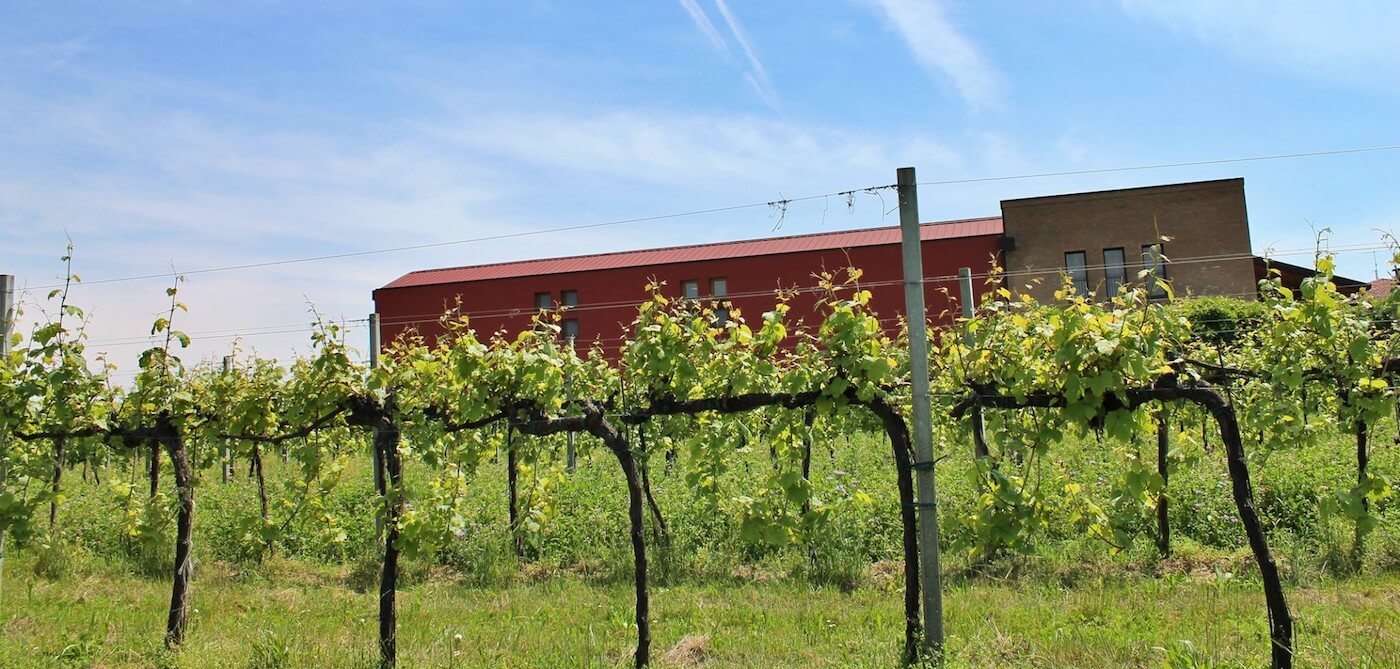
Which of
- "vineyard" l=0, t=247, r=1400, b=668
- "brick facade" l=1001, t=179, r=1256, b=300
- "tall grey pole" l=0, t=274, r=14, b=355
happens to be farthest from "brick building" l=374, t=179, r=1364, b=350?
"tall grey pole" l=0, t=274, r=14, b=355

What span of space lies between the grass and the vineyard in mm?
175

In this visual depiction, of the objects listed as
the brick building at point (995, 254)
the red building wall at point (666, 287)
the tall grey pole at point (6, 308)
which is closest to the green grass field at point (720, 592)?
the tall grey pole at point (6, 308)

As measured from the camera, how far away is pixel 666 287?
26859mm

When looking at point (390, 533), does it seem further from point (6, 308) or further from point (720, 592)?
point (6, 308)

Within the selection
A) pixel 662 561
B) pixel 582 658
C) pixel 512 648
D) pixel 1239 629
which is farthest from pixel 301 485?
pixel 1239 629

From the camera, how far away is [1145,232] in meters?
24.3

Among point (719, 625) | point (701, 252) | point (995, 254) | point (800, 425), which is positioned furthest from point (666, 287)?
point (800, 425)

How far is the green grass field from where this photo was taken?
18.6 ft

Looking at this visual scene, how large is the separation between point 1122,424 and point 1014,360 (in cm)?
61

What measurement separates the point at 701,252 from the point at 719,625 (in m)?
21.5

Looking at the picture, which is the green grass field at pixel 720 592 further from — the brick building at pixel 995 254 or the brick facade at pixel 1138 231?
the brick facade at pixel 1138 231

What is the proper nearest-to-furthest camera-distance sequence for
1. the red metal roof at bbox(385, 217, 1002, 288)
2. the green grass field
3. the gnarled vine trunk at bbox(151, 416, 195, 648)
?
the green grass field, the gnarled vine trunk at bbox(151, 416, 195, 648), the red metal roof at bbox(385, 217, 1002, 288)

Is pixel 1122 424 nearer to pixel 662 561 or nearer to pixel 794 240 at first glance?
pixel 662 561

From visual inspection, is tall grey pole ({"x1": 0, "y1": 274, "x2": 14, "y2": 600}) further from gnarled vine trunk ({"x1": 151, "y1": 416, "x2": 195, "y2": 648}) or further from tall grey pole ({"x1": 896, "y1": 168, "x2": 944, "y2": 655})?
tall grey pole ({"x1": 896, "y1": 168, "x2": 944, "y2": 655})
